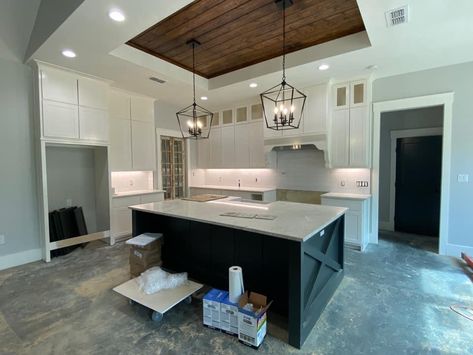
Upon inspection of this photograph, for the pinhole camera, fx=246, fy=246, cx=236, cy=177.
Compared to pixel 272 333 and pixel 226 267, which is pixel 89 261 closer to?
pixel 226 267

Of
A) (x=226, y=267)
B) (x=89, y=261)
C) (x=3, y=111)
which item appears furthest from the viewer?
(x=89, y=261)

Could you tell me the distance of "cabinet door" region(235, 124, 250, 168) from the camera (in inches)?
224

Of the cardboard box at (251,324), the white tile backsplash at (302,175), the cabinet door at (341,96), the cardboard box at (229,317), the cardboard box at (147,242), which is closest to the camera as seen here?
the cardboard box at (251,324)

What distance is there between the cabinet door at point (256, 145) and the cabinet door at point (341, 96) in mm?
1617

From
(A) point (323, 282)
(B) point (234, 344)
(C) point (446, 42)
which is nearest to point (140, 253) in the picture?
(B) point (234, 344)

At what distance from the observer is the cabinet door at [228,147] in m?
5.96

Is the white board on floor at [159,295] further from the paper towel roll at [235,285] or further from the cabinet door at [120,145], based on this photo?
the cabinet door at [120,145]

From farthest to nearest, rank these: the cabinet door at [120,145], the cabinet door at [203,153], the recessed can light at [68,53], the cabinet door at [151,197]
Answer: the cabinet door at [203,153]
the cabinet door at [151,197]
the cabinet door at [120,145]
the recessed can light at [68,53]

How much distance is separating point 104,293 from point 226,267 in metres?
1.43

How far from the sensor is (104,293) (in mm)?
2793

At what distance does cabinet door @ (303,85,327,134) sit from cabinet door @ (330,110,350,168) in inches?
8.0

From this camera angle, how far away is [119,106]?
15.7ft

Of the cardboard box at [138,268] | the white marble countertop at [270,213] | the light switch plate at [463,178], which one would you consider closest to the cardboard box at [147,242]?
the cardboard box at [138,268]

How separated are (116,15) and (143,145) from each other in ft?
10.0
